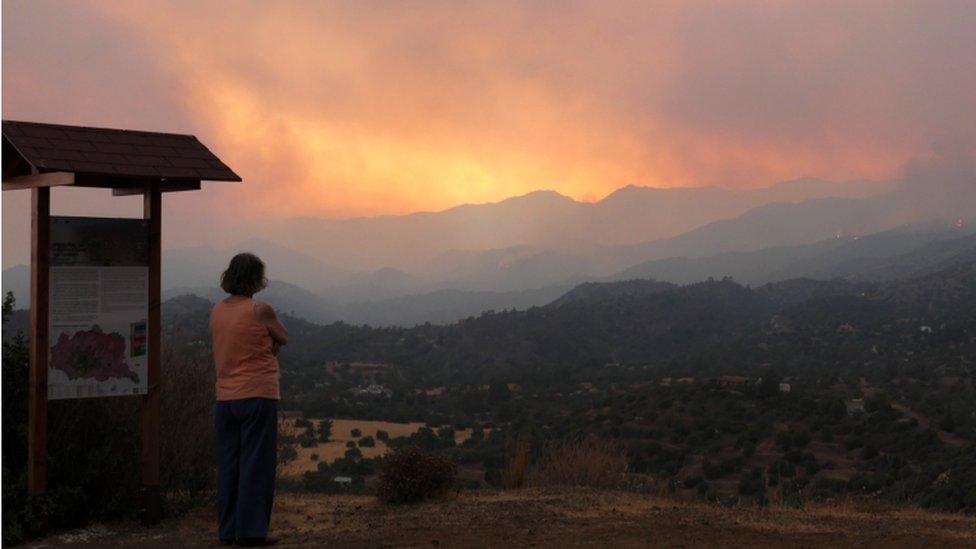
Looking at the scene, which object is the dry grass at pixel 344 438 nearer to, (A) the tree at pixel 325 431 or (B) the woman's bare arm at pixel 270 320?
(A) the tree at pixel 325 431

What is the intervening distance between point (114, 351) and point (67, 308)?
0.56m

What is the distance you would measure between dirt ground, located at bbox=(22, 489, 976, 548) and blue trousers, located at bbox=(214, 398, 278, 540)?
61 centimetres

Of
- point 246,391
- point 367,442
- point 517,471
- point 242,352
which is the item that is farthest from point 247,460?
point 367,442

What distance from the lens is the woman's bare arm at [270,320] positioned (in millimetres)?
7031

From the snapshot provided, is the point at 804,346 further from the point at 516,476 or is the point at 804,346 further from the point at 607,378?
the point at 516,476

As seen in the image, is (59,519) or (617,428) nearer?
(59,519)

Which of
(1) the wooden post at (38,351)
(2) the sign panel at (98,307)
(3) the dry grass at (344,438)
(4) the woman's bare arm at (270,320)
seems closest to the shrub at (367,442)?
(3) the dry grass at (344,438)

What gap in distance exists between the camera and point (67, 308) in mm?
8305

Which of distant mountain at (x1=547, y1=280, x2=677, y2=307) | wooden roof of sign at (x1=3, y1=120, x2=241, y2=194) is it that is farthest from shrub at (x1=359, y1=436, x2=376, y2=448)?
distant mountain at (x1=547, y1=280, x2=677, y2=307)

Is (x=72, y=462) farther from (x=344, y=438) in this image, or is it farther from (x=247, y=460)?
(x=344, y=438)

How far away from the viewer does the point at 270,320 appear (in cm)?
707

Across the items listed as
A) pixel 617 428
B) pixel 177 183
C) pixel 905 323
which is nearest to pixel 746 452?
pixel 617 428

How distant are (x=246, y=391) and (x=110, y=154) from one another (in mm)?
2982

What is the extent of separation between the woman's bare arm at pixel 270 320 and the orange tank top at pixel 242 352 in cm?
3
